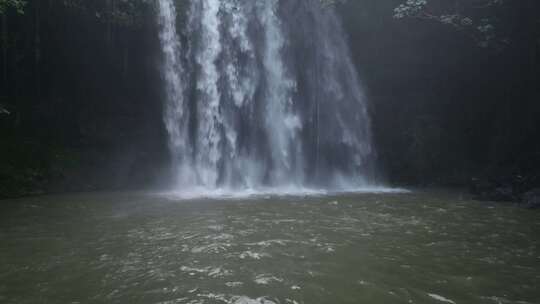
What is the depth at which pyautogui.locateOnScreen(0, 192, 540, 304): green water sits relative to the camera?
5.07 meters

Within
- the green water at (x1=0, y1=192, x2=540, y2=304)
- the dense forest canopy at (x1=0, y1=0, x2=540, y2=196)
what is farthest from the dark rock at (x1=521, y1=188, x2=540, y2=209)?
the dense forest canopy at (x1=0, y1=0, x2=540, y2=196)

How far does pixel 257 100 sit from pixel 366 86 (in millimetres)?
6402

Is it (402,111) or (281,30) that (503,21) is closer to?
(402,111)

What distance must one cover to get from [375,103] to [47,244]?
60.8 feet

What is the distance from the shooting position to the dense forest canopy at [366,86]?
61.2ft

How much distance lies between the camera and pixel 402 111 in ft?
74.0

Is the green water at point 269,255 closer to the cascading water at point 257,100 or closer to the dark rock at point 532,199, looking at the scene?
the dark rock at point 532,199

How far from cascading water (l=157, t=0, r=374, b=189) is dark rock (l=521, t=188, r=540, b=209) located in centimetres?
788

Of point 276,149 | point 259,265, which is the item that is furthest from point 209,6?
point 259,265

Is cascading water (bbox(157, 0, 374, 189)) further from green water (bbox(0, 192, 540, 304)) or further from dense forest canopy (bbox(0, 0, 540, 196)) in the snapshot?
green water (bbox(0, 192, 540, 304))

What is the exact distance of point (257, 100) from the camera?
66.2 feet

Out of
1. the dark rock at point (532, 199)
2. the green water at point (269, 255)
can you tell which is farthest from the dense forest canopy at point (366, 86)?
A: the green water at point (269, 255)

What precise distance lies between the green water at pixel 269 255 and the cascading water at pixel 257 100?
800cm

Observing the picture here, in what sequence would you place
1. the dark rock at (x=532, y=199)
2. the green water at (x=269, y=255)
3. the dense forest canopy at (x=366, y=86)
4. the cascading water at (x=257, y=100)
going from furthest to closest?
the cascading water at (x=257, y=100)
the dense forest canopy at (x=366, y=86)
the dark rock at (x=532, y=199)
the green water at (x=269, y=255)
